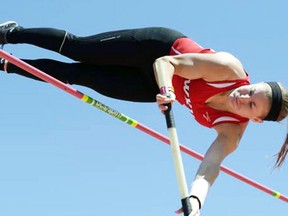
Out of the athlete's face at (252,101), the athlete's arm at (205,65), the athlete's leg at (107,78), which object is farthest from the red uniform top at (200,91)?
the athlete's leg at (107,78)

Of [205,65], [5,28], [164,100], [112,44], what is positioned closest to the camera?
[164,100]

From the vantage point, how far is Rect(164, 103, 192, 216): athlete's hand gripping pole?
4.22 meters

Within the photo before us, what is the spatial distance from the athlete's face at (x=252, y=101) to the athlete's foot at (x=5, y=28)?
241 centimetres

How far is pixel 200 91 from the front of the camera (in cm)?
554

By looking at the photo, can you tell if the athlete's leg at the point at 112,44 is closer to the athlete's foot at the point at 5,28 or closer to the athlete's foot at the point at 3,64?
the athlete's foot at the point at 5,28

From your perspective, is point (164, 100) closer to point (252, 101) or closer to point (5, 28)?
point (252, 101)

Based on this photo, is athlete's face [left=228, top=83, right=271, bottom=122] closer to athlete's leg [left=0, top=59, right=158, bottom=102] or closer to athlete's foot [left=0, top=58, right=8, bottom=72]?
athlete's leg [left=0, top=59, right=158, bottom=102]

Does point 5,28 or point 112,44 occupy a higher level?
point 5,28

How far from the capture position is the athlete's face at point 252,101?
502 cm

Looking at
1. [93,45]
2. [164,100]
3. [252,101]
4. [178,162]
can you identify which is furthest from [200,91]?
[178,162]

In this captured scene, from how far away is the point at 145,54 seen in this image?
19.3ft

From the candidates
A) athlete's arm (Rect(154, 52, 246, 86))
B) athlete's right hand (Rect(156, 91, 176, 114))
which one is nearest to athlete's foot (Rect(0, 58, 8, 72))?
athlete's arm (Rect(154, 52, 246, 86))

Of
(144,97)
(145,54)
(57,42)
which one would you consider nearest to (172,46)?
(145,54)

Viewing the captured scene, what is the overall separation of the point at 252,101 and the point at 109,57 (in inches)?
61.4
